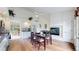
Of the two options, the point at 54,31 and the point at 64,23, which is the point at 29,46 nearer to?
the point at 54,31

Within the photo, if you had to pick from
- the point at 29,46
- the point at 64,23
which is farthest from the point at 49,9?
the point at 29,46

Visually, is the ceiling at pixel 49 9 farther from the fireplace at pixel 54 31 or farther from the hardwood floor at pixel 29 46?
the hardwood floor at pixel 29 46

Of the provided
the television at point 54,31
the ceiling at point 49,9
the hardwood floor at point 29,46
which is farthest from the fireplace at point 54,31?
the ceiling at point 49,9

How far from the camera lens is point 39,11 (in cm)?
180

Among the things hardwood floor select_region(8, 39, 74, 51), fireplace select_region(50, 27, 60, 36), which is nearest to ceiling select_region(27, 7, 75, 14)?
fireplace select_region(50, 27, 60, 36)

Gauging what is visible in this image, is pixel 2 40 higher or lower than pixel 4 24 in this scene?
lower

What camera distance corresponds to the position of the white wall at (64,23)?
1.77 metres

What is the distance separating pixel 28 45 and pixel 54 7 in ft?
2.80

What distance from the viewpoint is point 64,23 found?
181cm

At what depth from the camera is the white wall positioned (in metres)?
1.77

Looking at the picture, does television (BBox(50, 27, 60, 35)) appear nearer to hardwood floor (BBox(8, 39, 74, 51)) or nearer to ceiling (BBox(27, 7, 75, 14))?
hardwood floor (BBox(8, 39, 74, 51))
